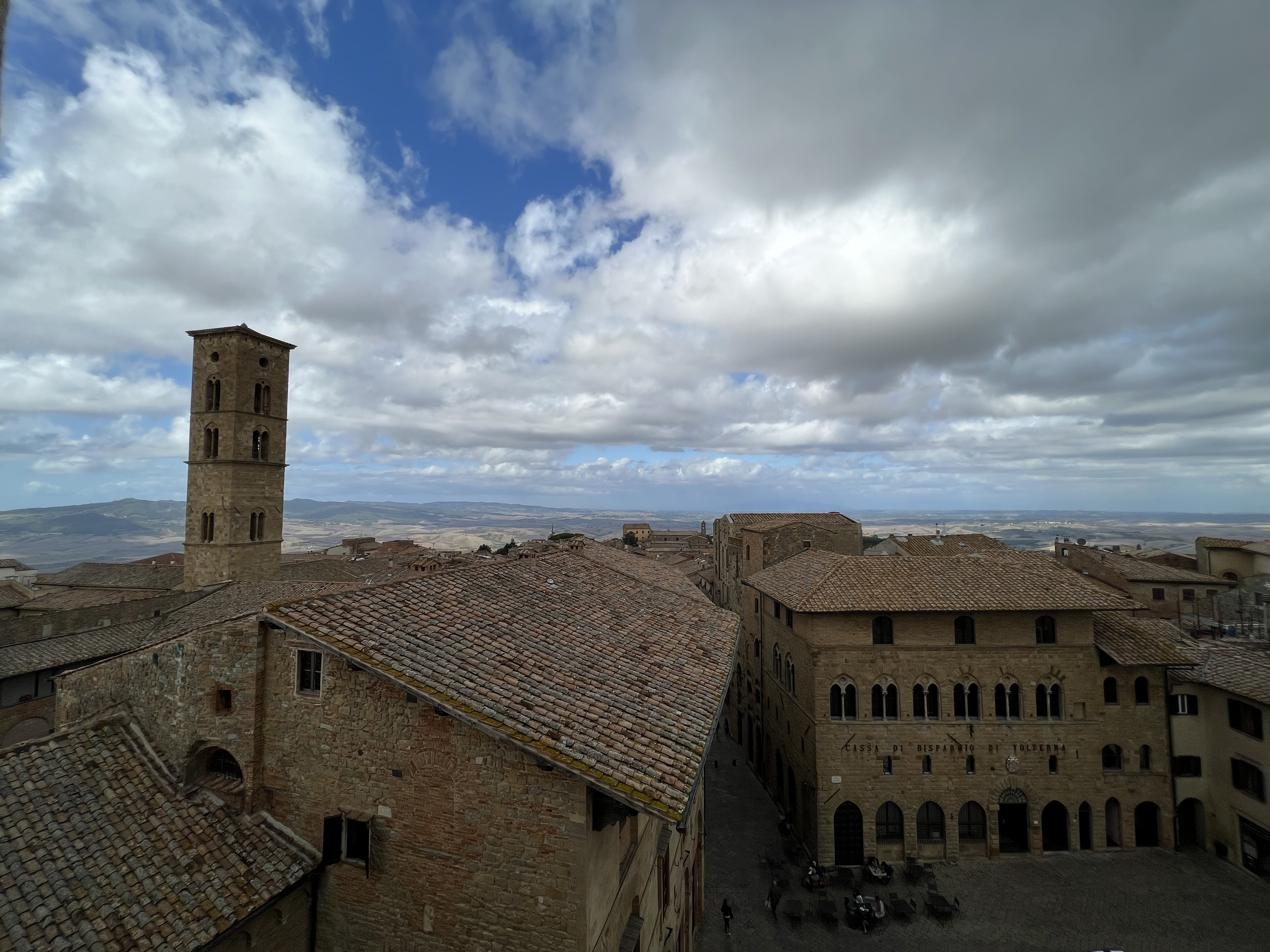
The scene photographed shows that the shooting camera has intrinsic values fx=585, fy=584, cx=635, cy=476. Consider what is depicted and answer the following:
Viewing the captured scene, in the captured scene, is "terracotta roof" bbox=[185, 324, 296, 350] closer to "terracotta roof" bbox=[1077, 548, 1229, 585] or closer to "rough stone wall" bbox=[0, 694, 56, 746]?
"rough stone wall" bbox=[0, 694, 56, 746]

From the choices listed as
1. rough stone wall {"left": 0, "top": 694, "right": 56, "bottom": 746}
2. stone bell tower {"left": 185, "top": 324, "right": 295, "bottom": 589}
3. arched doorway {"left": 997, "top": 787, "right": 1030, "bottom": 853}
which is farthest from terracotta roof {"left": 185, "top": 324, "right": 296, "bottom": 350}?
arched doorway {"left": 997, "top": 787, "right": 1030, "bottom": 853}

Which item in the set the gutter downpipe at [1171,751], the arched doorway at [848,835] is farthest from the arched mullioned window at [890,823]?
the gutter downpipe at [1171,751]

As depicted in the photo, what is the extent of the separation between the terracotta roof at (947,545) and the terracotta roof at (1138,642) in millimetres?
17207

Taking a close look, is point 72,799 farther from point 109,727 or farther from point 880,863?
point 880,863

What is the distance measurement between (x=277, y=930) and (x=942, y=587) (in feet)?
85.5

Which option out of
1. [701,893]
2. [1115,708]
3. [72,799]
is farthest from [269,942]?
[1115,708]

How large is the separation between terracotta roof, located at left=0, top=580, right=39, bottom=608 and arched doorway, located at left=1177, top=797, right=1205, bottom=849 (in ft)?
213

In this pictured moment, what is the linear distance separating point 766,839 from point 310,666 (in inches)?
1025

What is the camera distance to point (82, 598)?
4275cm

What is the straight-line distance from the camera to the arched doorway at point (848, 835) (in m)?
25.5

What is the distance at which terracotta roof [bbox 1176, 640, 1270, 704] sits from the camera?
23.9 metres

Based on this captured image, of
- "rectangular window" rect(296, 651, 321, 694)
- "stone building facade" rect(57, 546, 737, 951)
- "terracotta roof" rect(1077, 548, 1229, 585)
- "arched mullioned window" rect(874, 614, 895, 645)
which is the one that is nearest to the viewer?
"stone building facade" rect(57, 546, 737, 951)

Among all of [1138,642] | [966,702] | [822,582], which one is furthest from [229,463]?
[1138,642]

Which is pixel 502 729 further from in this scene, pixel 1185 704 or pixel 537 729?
pixel 1185 704
